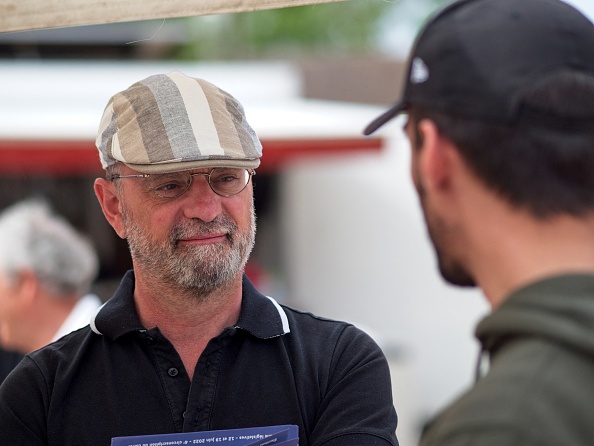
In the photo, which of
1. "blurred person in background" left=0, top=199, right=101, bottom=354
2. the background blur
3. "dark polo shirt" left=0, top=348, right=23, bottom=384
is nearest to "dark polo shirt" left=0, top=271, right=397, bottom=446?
"dark polo shirt" left=0, top=348, right=23, bottom=384

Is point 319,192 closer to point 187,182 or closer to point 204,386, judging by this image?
point 187,182

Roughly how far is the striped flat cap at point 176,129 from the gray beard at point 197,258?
5.6 inches

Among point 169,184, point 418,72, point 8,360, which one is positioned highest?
point 418,72

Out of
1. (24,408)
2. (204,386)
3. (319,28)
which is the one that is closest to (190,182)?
(204,386)

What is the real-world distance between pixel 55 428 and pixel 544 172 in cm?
116

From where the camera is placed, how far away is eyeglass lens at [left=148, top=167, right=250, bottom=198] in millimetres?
2010

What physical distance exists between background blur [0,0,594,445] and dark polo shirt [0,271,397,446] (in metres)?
5.22

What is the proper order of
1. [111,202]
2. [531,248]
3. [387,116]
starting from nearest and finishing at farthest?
[531,248] → [387,116] → [111,202]

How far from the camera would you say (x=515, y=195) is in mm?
1190

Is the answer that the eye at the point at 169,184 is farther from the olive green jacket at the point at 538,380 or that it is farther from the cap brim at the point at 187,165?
the olive green jacket at the point at 538,380

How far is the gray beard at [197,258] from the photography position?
Answer: 1.97m

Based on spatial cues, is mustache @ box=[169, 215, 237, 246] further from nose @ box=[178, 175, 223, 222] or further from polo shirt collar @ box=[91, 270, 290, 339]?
polo shirt collar @ box=[91, 270, 290, 339]

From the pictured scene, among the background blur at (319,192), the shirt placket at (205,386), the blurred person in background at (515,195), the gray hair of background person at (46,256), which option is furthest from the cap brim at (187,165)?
the background blur at (319,192)

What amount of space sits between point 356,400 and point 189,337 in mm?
399
